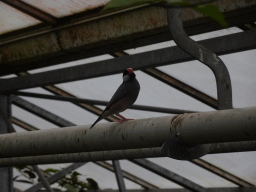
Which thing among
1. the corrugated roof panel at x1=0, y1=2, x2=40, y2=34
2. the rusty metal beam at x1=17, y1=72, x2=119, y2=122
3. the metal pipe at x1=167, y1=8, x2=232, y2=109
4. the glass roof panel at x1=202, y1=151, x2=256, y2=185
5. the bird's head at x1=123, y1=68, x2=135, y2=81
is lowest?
the metal pipe at x1=167, y1=8, x2=232, y2=109

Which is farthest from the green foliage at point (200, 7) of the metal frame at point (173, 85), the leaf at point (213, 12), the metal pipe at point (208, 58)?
the metal pipe at point (208, 58)

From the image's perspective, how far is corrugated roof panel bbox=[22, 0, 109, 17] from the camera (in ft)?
13.2

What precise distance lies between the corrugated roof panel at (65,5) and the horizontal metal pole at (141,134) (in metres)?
2.07

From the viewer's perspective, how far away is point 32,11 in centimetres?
422

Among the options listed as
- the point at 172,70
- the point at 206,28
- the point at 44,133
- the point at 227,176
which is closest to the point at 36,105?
the point at 172,70

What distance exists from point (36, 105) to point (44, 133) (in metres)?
4.67

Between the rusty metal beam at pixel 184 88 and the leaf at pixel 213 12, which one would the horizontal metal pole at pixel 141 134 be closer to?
the leaf at pixel 213 12

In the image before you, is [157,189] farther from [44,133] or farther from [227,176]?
[44,133]

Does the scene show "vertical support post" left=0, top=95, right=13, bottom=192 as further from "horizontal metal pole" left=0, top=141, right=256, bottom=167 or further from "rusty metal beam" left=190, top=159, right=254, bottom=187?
"rusty metal beam" left=190, top=159, right=254, bottom=187

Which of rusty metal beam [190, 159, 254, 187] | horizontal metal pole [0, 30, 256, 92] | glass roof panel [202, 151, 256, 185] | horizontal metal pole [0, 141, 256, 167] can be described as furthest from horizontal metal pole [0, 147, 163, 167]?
rusty metal beam [190, 159, 254, 187]

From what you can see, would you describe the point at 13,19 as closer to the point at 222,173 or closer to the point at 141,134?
the point at 141,134

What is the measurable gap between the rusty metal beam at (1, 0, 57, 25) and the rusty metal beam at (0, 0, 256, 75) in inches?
5.2

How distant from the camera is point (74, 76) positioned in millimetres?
4617

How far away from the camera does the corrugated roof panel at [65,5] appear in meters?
4.04
